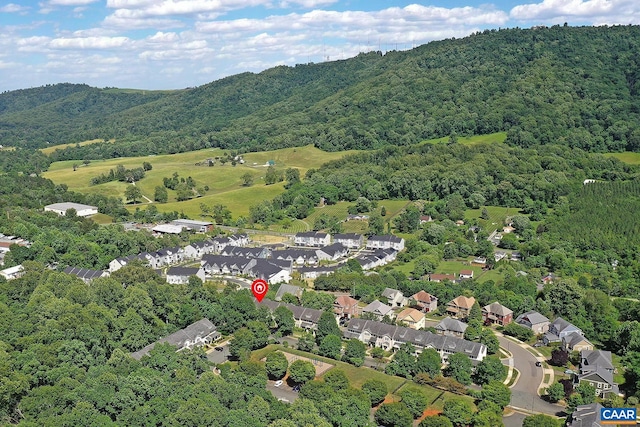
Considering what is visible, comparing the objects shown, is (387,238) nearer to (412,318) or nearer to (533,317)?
(412,318)

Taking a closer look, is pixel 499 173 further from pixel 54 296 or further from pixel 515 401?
pixel 54 296

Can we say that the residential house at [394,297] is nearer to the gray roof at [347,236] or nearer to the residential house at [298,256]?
the residential house at [298,256]

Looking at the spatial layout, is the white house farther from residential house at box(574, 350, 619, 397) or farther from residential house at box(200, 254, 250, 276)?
residential house at box(574, 350, 619, 397)

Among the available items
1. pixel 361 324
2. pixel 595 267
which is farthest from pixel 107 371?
pixel 595 267

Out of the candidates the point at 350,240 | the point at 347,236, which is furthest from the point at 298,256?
the point at 347,236

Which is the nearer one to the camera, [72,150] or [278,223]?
[278,223]

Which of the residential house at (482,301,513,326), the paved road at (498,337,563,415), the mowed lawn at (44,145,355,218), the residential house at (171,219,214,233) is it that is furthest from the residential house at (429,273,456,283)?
the mowed lawn at (44,145,355,218)

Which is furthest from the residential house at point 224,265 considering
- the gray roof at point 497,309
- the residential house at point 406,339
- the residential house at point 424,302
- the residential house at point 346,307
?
the gray roof at point 497,309
